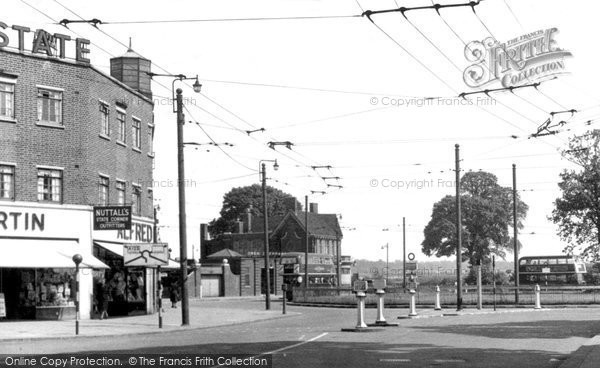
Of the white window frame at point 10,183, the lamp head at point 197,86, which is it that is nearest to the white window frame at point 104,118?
the white window frame at point 10,183

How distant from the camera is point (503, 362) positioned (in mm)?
15539

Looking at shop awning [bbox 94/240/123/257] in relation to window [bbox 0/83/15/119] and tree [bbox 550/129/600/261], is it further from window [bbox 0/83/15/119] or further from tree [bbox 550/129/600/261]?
tree [bbox 550/129/600/261]

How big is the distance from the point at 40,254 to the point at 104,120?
7.00 metres

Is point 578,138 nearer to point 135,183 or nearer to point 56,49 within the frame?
point 135,183

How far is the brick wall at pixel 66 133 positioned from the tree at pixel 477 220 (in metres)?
64.7

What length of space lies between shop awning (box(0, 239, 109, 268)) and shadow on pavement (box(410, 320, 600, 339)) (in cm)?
1404

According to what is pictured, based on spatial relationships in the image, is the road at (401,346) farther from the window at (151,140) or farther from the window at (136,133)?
the window at (151,140)

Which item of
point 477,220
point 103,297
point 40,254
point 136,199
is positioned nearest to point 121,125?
point 136,199

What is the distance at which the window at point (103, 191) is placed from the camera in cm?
3667

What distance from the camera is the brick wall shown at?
33.1m

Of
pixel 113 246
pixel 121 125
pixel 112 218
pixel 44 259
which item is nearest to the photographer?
pixel 44 259

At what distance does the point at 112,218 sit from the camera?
115ft

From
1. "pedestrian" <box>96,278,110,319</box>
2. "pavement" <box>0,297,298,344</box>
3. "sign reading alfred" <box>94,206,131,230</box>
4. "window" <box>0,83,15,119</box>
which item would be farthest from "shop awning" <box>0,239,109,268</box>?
"window" <box>0,83,15,119</box>

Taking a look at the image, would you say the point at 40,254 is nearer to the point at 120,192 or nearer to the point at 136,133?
the point at 120,192
